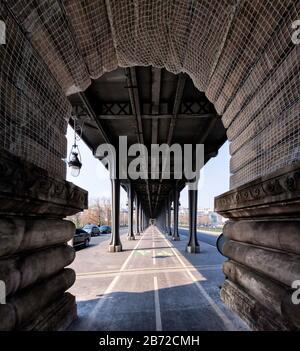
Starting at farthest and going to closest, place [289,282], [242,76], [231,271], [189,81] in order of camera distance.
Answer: [189,81], [231,271], [242,76], [289,282]

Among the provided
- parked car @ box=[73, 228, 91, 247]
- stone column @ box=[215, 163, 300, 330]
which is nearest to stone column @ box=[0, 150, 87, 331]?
stone column @ box=[215, 163, 300, 330]

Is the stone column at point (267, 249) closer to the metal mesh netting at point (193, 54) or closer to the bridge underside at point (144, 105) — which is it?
the metal mesh netting at point (193, 54)

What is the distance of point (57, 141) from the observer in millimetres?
4031

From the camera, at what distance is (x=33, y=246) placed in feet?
9.98

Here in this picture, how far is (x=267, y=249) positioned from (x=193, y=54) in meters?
3.42

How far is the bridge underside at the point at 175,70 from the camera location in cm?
265

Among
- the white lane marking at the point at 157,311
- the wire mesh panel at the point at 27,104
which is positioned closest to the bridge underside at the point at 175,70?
the wire mesh panel at the point at 27,104

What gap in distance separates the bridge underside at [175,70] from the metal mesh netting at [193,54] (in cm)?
2

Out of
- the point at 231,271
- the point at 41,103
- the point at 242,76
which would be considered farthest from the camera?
the point at 231,271

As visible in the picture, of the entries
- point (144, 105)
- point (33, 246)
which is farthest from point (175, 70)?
point (144, 105)

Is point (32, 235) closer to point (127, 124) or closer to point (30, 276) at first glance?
point (30, 276)

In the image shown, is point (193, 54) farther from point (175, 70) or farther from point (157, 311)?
point (157, 311)
